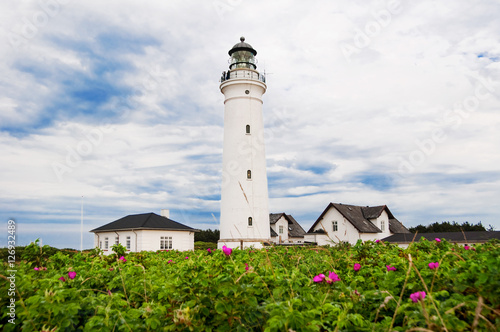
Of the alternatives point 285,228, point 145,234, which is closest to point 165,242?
point 145,234

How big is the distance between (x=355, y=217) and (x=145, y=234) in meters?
23.2

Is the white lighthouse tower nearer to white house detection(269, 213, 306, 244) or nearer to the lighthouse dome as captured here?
the lighthouse dome

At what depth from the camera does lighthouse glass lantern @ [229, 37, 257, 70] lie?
1252 inches

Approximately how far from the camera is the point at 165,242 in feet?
122

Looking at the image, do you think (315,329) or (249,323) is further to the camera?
(249,323)

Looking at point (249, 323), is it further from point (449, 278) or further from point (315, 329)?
point (449, 278)

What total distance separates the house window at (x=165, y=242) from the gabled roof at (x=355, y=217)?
1780 cm

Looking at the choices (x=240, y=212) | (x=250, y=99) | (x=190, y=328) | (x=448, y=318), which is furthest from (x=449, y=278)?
(x=250, y=99)

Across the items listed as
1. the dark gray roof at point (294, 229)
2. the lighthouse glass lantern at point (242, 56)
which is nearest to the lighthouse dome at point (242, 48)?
the lighthouse glass lantern at point (242, 56)

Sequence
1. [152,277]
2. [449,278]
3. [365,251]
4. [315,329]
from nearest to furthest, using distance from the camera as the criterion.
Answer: [315,329] < [449,278] < [152,277] < [365,251]

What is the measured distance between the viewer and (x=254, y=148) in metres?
29.6

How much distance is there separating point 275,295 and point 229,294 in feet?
1.33

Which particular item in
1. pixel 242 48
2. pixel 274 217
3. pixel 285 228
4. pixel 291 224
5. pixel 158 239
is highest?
pixel 242 48

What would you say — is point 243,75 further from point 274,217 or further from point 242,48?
point 274,217
